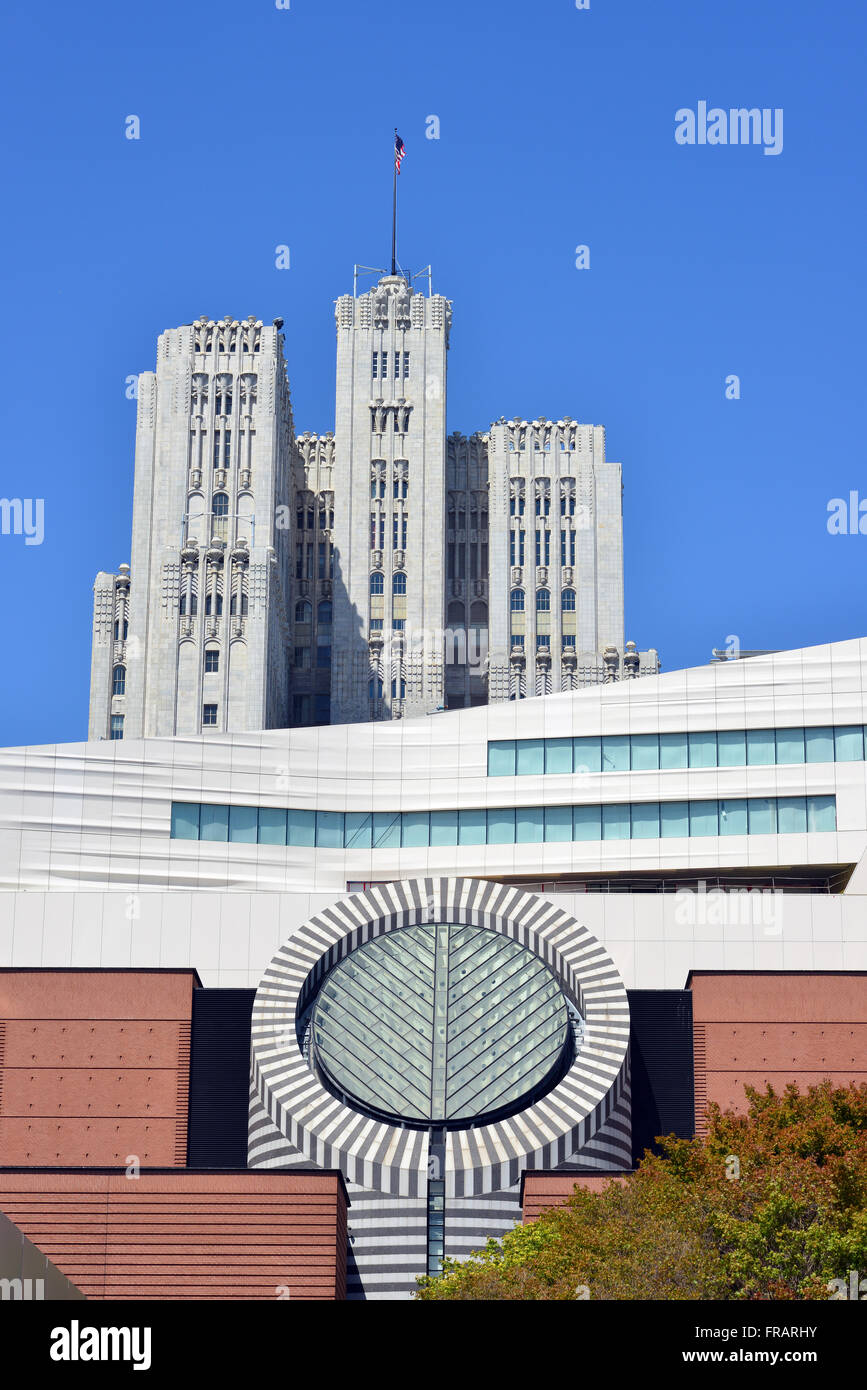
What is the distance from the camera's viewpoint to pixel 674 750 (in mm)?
73625

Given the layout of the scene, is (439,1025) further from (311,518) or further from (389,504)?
(311,518)

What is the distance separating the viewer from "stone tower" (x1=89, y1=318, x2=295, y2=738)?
133 meters

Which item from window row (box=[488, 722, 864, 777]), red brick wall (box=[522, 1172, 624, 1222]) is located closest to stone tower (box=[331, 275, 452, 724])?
window row (box=[488, 722, 864, 777])

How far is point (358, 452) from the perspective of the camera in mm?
149750

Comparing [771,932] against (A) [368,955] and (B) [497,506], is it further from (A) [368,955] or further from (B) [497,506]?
(B) [497,506]

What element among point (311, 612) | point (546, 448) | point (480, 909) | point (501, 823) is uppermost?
point (546, 448)

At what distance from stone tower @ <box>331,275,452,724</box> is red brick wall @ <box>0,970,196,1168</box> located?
3619 inches

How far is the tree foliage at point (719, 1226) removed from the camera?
3400 centimetres

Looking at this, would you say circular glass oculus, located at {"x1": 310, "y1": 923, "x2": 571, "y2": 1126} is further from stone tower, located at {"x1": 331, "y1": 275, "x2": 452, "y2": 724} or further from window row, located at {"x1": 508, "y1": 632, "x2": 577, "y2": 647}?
window row, located at {"x1": 508, "y1": 632, "x2": 577, "y2": 647}

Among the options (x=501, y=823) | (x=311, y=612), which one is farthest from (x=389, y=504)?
(x=501, y=823)

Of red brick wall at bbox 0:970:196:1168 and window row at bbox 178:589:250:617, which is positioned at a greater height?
window row at bbox 178:589:250:617

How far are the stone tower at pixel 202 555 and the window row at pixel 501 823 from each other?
55536 mm

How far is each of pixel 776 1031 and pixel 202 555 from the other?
292 ft
